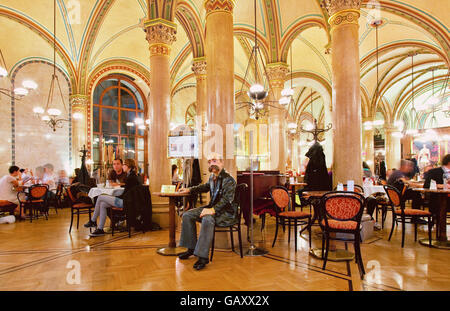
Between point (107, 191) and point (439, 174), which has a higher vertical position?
point (439, 174)

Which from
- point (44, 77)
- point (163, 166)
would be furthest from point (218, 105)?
point (44, 77)

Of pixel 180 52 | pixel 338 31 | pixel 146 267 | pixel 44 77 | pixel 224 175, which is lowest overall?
pixel 146 267

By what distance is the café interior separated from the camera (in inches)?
137

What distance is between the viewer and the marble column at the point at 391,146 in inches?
748

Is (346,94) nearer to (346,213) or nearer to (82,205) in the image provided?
(346,213)

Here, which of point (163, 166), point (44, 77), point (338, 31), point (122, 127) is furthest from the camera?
point (122, 127)

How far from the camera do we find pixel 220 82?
15.0ft

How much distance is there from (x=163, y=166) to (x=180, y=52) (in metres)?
7.75

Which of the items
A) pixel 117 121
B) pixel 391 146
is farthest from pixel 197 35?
pixel 391 146

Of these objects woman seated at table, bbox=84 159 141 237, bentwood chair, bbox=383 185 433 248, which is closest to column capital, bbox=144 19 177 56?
woman seated at table, bbox=84 159 141 237

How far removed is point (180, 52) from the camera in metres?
12.3

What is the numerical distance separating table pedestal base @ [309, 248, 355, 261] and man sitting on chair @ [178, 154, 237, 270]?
1.28 m

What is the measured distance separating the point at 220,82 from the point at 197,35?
4.87 meters
